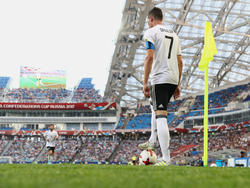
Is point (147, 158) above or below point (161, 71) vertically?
below

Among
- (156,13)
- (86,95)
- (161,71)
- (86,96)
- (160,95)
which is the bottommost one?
(160,95)

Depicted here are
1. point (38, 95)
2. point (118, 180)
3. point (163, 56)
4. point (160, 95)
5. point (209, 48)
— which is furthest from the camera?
point (38, 95)

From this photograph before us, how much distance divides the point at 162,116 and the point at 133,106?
154 ft

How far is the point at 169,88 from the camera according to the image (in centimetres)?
536

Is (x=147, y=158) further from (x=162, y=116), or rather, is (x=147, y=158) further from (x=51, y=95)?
(x=51, y=95)

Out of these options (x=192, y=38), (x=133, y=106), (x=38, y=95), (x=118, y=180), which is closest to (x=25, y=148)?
(x=38, y=95)

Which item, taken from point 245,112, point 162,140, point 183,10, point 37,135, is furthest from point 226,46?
point 162,140

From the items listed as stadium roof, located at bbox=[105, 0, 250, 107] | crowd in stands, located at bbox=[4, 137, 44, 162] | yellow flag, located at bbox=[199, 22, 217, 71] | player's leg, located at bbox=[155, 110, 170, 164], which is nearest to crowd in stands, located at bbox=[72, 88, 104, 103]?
stadium roof, located at bbox=[105, 0, 250, 107]

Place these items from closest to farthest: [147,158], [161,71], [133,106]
Result: [161,71]
[147,158]
[133,106]

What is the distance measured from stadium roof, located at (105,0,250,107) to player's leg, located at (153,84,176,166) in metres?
16.5

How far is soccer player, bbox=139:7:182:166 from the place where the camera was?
5.17 m

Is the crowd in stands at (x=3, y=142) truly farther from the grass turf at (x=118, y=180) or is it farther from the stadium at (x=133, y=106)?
the grass turf at (x=118, y=180)

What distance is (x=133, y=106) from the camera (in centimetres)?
5203

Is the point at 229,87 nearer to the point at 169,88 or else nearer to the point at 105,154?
the point at 105,154
